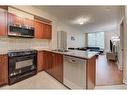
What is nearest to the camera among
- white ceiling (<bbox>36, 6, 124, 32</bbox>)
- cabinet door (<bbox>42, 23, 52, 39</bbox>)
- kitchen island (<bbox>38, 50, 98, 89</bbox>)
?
kitchen island (<bbox>38, 50, 98, 89</bbox>)

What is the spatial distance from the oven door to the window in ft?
29.0

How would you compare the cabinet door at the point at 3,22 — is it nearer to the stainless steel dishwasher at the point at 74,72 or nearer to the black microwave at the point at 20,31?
the black microwave at the point at 20,31

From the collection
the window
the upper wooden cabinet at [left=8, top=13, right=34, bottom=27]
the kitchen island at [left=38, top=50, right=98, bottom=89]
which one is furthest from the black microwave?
the window

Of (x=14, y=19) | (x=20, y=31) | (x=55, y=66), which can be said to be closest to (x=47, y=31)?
(x=20, y=31)

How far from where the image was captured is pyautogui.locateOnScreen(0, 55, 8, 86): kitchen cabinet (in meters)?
2.99

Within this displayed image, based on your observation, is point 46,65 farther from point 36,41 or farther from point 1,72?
point 1,72

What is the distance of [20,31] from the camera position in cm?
380

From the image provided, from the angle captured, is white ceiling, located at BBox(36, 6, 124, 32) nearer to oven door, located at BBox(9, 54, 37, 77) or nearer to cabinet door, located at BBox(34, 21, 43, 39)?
cabinet door, located at BBox(34, 21, 43, 39)

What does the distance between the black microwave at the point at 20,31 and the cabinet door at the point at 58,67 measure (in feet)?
4.57

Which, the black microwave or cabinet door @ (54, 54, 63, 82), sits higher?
the black microwave

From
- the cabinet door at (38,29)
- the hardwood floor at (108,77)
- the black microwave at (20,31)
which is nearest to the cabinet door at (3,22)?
the black microwave at (20,31)

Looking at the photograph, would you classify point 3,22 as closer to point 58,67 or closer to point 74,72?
point 58,67

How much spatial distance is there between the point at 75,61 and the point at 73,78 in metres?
0.42
